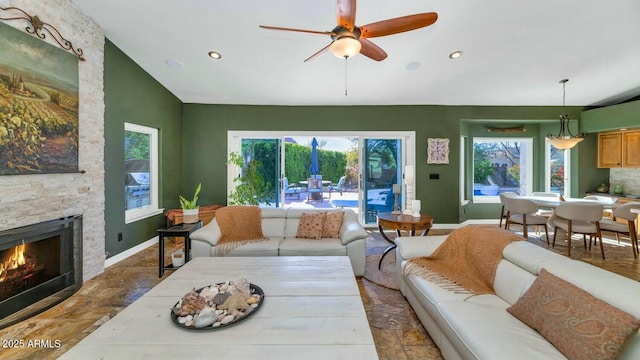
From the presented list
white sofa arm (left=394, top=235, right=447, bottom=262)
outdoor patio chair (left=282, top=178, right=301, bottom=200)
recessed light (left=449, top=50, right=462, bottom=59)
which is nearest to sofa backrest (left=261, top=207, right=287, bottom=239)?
white sofa arm (left=394, top=235, right=447, bottom=262)

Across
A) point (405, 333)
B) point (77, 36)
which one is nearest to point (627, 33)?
point (405, 333)

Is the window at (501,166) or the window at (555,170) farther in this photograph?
the window at (501,166)

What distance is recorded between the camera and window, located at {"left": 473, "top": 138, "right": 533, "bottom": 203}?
19.9ft

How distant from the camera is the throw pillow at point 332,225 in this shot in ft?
11.1

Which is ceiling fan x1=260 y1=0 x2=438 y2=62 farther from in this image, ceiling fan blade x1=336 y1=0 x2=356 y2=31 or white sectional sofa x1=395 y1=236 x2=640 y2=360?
white sectional sofa x1=395 y1=236 x2=640 y2=360

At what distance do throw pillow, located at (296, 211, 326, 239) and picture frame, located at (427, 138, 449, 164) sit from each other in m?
3.11

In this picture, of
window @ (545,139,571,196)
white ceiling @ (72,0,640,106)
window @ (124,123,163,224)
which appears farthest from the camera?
window @ (545,139,571,196)

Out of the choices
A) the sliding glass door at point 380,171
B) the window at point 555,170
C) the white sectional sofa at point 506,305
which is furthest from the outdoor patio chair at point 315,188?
the window at point 555,170

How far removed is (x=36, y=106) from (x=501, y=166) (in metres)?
8.01

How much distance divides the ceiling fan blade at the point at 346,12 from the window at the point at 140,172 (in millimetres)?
3635

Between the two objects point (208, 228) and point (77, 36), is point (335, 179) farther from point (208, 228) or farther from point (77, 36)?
point (77, 36)

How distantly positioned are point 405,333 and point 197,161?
496 centimetres

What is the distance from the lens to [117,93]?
11.8ft

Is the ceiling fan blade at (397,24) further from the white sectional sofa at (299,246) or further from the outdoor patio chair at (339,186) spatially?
the outdoor patio chair at (339,186)
